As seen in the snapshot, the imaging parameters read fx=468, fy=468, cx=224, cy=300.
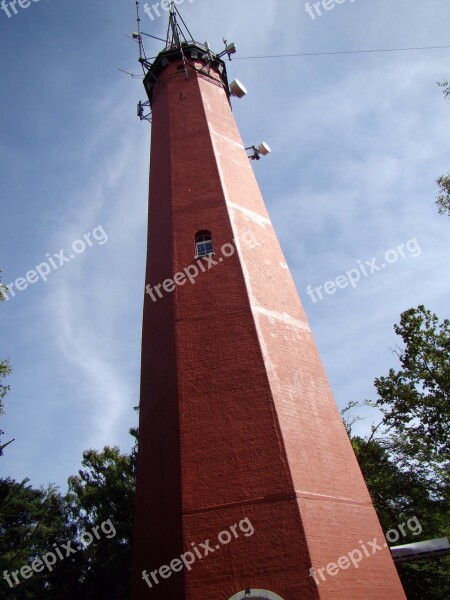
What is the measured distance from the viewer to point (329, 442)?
834cm

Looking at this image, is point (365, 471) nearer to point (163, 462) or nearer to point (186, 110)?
point (163, 462)

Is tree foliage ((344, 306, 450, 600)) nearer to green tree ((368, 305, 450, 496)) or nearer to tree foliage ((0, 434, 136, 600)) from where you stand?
green tree ((368, 305, 450, 496))

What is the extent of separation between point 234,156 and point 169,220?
12.1 feet

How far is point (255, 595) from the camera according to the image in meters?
6.33

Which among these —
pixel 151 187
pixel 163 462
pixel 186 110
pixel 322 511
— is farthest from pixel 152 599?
pixel 186 110

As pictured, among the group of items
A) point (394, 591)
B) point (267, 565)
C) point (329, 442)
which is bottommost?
point (394, 591)

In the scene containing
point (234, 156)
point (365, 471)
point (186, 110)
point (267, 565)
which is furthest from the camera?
point (365, 471)

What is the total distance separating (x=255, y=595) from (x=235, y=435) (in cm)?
232
